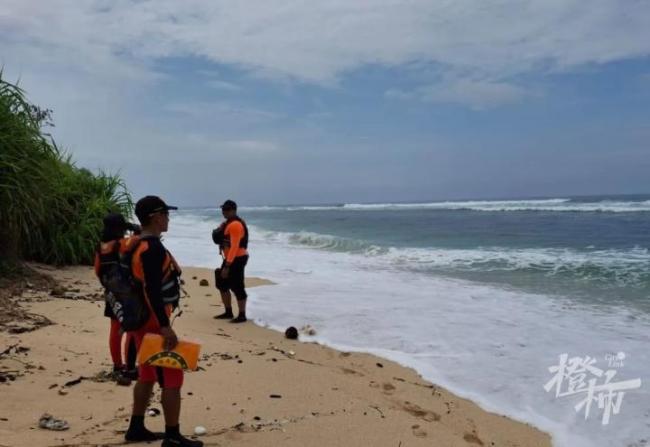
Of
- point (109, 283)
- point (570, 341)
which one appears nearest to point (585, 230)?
point (570, 341)

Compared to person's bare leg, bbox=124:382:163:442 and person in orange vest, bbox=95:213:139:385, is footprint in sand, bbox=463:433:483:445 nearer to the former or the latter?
person's bare leg, bbox=124:382:163:442

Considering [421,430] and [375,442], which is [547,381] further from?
[375,442]

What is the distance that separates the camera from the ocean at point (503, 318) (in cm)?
478

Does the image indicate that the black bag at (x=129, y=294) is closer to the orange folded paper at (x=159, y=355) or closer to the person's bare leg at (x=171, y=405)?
the orange folded paper at (x=159, y=355)

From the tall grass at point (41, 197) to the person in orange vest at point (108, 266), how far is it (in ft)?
11.6

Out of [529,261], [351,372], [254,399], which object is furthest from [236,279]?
[529,261]

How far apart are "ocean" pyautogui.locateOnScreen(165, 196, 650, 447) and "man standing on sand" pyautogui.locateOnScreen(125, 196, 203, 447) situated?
8.74 feet

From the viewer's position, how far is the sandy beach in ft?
11.8

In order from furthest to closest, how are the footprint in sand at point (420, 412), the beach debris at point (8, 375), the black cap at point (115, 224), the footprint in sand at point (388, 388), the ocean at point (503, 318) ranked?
the footprint in sand at point (388, 388)
the ocean at point (503, 318)
the black cap at point (115, 224)
the footprint in sand at point (420, 412)
the beach debris at point (8, 375)

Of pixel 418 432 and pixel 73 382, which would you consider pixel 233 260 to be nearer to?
pixel 73 382

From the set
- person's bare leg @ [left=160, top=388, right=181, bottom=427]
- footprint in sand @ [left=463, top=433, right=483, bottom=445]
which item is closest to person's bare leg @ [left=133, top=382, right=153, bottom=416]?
person's bare leg @ [left=160, top=388, right=181, bottom=427]

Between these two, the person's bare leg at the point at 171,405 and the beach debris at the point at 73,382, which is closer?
the person's bare leg at the point at 171,405

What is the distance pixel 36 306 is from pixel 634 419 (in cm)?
628

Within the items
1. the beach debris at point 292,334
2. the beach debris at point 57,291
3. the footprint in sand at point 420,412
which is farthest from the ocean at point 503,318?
the beach debris at point 57,291
